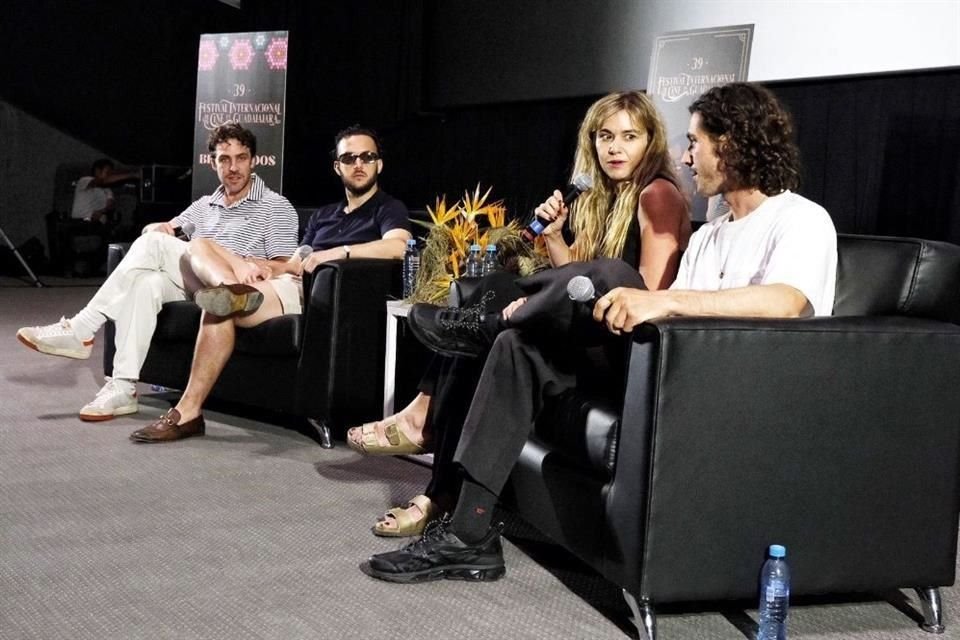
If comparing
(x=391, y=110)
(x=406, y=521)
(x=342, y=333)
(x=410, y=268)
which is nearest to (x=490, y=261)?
(x=410, y=268)

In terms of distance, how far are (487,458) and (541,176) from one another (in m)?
5.06

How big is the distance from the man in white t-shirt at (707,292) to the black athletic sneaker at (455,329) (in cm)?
24

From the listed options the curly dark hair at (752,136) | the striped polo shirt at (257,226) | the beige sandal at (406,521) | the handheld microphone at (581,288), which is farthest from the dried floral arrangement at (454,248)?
the handheld microphone at (581,288)

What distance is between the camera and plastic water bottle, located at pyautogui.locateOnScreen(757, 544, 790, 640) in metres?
2.00

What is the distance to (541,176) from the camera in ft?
23.4

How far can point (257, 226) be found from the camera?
4.12 m

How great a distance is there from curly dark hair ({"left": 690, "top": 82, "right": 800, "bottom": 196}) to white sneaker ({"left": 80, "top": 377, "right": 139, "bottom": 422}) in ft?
8.12

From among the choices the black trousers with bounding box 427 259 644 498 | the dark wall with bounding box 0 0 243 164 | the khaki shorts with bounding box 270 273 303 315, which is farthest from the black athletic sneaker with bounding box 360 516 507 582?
the dark wall with bounding box 0 0 243 164

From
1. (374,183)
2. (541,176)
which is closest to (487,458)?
(374,183)

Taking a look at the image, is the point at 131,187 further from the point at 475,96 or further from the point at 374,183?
the point at 374,183

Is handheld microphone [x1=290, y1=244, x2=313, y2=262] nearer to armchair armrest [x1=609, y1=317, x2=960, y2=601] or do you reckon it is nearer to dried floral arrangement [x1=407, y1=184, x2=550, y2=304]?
dried floral arrangement [x1=407, y1=184, x2=550, y2=304]

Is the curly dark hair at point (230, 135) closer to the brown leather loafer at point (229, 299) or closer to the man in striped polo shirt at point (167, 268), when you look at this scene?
the man in striped polo shirt at point (167, 268)

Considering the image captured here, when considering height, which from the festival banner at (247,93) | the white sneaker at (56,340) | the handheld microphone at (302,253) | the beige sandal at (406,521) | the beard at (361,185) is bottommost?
the beige sandal at (406,521)

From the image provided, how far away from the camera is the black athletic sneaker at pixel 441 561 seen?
2.30 m
